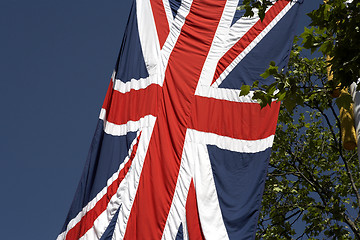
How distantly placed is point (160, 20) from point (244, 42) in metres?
2.05

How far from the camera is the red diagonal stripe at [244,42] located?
1021 centimetres

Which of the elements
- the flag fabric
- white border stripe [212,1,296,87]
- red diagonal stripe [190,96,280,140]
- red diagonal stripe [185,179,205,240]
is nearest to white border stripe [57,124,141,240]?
the flag fabric

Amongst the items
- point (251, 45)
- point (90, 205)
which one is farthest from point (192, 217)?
point (251, 45)

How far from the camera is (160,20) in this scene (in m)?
11.5

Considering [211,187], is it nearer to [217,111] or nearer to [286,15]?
[217,111]

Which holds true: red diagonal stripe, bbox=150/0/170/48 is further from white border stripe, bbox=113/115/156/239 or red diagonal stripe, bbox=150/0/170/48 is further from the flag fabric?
white border stripe, bbox=113/115/156/239

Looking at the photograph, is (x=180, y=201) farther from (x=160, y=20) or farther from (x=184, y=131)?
(x=160, y=20)

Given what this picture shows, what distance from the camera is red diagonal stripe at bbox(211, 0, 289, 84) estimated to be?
1021 cm

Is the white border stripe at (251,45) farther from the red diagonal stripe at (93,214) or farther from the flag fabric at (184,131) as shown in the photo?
the red diagonal stripe at (93,214)

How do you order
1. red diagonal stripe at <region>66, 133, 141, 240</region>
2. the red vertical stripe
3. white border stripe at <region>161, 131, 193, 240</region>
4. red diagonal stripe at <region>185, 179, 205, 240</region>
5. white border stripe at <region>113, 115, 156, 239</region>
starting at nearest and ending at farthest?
red diagonal stripe at <region>185, 179, 205, 240</region> < white border stripe at <region>161, 131, 193, 240</region> < the red vertical stripe < white border stripe at <region>113, 115, 156, 239</region> < red diagonal stripe at <region>66, 133, 141, 240</region>

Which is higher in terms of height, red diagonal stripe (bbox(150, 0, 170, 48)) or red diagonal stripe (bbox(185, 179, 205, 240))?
red diagonal stripe (bbox(150, 0, 170, 48))

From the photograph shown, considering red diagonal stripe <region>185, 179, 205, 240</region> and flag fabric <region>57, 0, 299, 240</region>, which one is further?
flag fabric <region>57, 0, 299, 240</region>

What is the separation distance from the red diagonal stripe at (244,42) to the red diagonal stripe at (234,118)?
628 mm

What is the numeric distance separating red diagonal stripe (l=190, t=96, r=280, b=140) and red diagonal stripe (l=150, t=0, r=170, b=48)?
1860 millimetres
